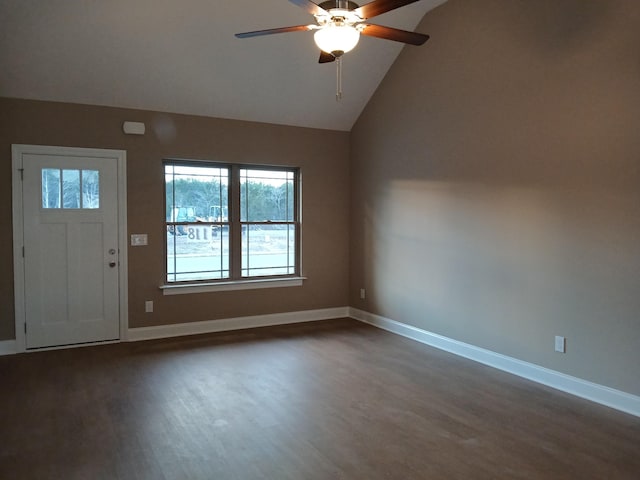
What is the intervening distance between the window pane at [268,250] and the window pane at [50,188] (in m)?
2.05

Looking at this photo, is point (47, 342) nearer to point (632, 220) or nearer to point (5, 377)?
point (5, 377)

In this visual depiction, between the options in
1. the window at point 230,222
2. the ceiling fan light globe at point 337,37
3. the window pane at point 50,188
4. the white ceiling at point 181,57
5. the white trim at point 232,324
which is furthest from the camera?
the window at point 230,222

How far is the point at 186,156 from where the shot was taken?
17.7 feet

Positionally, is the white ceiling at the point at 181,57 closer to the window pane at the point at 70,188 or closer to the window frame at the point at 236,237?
the window frame at the point at 236,237

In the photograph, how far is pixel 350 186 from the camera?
6418 mm

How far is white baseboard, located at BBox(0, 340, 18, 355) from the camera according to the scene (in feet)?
15.3

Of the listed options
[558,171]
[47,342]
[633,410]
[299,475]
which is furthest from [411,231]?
[47,342]

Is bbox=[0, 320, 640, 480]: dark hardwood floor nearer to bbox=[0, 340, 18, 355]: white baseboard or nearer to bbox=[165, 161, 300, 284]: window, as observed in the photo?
bbox=[0, 340, 18, 355]: white baseboard

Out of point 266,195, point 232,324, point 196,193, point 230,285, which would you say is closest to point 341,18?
point 196,193

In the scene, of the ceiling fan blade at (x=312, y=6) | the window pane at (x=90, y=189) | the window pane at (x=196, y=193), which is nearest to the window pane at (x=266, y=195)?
the window pane at (x=196, y=193)

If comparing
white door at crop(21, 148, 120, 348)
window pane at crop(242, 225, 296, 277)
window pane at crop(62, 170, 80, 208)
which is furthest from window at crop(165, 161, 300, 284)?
window pane at crop(62, 170, 80, 208)

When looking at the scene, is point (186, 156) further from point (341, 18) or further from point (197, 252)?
point (341, 18)

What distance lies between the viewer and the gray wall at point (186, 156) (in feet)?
15.3

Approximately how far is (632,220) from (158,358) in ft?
13.6
